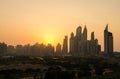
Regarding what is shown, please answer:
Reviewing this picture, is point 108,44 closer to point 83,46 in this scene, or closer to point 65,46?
point 83,46

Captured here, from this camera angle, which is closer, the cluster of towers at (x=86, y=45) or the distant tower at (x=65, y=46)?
the cluster of towers at (x=86, y=45)

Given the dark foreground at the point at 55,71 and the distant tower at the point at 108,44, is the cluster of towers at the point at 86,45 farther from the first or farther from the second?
the dark foreground at the point at 55,71

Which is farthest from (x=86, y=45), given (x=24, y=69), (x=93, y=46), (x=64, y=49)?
(x=24, y=69)

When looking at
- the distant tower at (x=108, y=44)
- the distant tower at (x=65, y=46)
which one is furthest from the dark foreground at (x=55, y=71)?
the distant tower at (x=65, y=46)

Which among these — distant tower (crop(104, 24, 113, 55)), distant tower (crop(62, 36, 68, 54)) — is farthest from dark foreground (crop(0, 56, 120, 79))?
distant tower (crop(62, 36, 68, 54))

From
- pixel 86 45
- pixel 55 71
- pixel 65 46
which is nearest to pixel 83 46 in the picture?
pixel 86 45

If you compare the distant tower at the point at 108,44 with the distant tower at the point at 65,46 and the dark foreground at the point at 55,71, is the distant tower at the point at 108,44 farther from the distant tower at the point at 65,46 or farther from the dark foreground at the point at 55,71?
the dark foreground at the point at 55,71

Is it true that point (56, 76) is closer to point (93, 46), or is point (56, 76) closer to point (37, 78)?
point (37, 78)

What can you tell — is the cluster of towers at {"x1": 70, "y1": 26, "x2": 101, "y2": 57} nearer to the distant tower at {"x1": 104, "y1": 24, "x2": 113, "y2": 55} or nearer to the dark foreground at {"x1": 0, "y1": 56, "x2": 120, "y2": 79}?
the distant tower at {"x1": 104, "y1": 24, "x2": 113, "y2": 55}

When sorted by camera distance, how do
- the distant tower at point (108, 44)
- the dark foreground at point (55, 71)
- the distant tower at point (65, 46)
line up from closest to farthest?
the dark foreground at point (55, 71), the distant tower at point (108, 44), the distant tower at point (65, 46)

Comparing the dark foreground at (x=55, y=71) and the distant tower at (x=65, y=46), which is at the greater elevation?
the distant tower at (x=65, y=46)

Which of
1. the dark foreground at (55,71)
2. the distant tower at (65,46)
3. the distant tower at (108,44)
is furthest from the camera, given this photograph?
the distant tower at (65,46)
